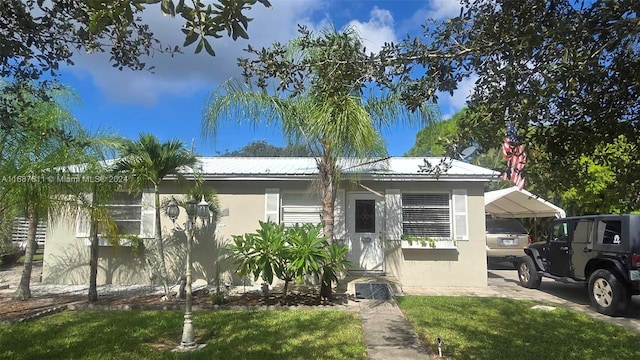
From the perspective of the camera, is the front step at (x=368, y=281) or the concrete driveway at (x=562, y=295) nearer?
the concrete driveway at (x=562, y=295)

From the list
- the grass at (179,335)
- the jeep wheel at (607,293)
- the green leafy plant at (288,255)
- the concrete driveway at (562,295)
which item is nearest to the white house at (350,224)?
the concrete driveway at (562,295)

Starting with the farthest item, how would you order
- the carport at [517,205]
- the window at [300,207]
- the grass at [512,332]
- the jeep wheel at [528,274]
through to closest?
the carport at [517,205] → the window at [300,207] → the jeep wheel at [528,274] → the grass at [512,332]

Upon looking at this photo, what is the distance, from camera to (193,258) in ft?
37.6

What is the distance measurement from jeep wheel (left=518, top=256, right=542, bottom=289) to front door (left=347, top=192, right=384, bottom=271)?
12.7ft

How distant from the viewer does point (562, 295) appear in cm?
1051

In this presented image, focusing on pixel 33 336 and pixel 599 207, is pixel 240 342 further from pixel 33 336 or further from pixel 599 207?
pixel 599 207

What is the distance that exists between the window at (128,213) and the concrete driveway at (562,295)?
9627 mm

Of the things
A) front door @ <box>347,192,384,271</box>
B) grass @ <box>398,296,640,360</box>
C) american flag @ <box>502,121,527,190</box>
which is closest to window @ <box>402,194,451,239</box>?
front door @ <box>347,192,384,271</box>

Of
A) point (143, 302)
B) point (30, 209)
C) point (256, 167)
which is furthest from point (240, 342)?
point (256, 167)

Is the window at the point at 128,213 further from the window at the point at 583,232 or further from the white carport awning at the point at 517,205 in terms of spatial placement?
the white carport awning at the point at 517,205

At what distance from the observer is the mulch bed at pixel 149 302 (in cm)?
838

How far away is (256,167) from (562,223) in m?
8.19

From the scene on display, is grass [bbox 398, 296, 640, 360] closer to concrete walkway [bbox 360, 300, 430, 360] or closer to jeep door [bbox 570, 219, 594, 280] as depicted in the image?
concrete walkway [bbox 360, 300, 430, 360]

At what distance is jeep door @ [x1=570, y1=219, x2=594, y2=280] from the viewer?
360 inches
